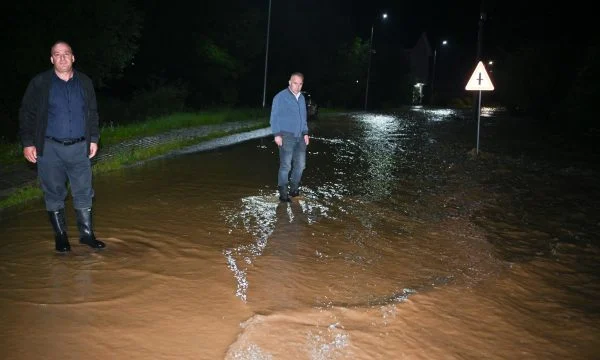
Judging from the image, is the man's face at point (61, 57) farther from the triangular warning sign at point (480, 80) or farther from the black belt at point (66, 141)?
the triangular warning sign at point (480, 80)

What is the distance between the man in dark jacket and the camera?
501 centimetres

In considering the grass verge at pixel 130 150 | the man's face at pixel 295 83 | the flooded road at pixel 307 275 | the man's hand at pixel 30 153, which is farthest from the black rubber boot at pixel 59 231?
the man's face at pixel 295 83

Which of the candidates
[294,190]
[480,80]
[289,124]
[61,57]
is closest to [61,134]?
[61,57]

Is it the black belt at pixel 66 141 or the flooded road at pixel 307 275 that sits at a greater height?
the black belt at pixel 66 141

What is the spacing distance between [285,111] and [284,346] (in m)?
4.94

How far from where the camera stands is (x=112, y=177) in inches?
382

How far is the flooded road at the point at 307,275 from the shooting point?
3.75 m

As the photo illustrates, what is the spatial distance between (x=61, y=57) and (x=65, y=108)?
50 cm

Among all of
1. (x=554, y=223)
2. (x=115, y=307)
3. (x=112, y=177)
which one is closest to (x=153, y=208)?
(x=112, y=177)

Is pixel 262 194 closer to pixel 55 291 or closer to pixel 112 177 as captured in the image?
pixel 112 177

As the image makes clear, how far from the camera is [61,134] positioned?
5137 mm

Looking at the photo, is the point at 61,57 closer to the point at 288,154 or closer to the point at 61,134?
the point at 61,134

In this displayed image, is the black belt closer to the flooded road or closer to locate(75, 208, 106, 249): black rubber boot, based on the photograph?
locate(75, 208, 106, 249): black rubber boot

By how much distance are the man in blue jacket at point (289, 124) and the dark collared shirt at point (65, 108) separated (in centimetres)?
328
